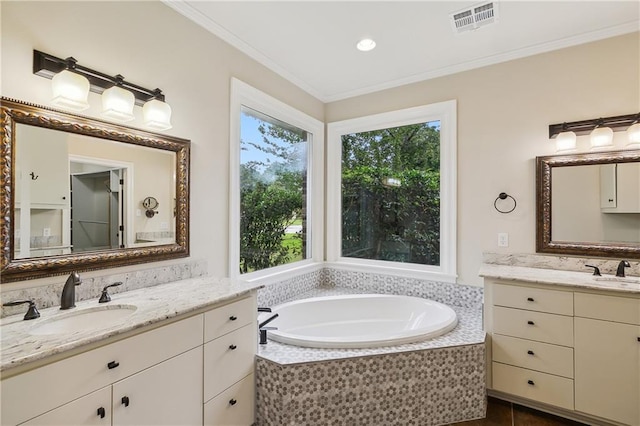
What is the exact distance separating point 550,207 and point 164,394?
2.99 meters

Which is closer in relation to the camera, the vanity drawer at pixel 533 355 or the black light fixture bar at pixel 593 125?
the vanity drawer at pixel 533 355

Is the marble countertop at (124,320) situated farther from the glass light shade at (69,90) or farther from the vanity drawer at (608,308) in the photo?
the vanity drawer at (608,308)

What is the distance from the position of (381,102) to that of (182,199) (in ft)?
7.59

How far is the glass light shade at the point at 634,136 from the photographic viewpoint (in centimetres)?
225

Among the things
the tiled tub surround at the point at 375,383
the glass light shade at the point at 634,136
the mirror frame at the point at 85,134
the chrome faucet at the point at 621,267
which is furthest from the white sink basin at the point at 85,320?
the glass light shade at the point at 634,136

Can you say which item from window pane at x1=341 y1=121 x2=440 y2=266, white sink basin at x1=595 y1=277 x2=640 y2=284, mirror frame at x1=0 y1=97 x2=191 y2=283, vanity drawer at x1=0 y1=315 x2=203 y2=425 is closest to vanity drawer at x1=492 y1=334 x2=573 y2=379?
white sink basin at x1=595 y1=277 x2=640 y2=284

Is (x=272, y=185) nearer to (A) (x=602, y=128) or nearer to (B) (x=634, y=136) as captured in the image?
(A) (x=602, y=128)

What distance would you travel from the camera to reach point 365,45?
2588mm

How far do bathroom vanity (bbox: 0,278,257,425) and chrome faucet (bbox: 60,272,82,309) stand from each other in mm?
43

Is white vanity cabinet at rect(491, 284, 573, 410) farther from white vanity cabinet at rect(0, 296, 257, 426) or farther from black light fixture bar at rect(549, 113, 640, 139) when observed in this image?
white vanity cabinet at rect(0, 296, 257, 426)

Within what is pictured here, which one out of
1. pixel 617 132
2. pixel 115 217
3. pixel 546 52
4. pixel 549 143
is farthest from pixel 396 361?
pixel 546 52

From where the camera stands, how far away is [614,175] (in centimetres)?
239

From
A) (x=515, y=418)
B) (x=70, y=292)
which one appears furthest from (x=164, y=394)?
(x=515, y=418)

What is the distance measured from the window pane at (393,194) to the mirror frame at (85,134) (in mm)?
2003
